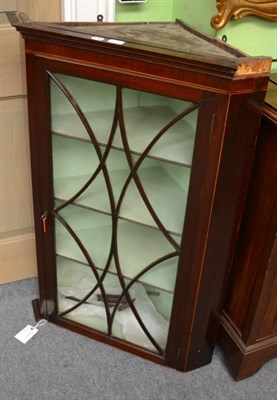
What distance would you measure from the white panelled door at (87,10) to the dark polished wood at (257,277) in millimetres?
518

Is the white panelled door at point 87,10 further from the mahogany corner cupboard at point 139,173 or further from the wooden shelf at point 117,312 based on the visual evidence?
the wooden shelf at point 117,312

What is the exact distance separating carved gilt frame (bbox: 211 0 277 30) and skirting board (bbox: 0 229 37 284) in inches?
38.9

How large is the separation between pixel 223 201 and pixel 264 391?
0.68 meters

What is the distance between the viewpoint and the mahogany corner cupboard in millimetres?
1030

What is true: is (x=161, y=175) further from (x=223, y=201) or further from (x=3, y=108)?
(x=3, y=108)

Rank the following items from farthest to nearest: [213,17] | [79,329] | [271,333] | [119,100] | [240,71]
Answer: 1. [79,329]
2. [271,333]
3. [213,17]
4. [119,100]
5. [240,71]

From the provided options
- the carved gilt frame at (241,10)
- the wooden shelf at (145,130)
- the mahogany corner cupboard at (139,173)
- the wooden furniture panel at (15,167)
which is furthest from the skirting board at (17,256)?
the carved gilt frame at (241,10)

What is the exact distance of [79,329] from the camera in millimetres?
1577

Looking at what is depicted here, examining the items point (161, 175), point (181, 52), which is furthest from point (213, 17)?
point (161, 175)

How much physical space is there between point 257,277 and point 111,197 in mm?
460

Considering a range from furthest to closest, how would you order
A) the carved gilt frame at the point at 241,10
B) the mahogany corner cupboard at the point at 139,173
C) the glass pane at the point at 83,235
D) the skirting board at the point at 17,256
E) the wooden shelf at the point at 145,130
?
1. the skirting board at the point at 17,256
2. the glass pane at the point at 83,235
3. the carved gilt frame at the point at 241,10
4. the wooden shelf at the point at 145,130
5. the mahogany corner cupboard at the point at 139,173

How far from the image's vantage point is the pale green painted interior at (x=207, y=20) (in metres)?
1.34

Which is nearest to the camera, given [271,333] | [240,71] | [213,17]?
[240,71]

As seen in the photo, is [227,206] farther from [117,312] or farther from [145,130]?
[117,312]
